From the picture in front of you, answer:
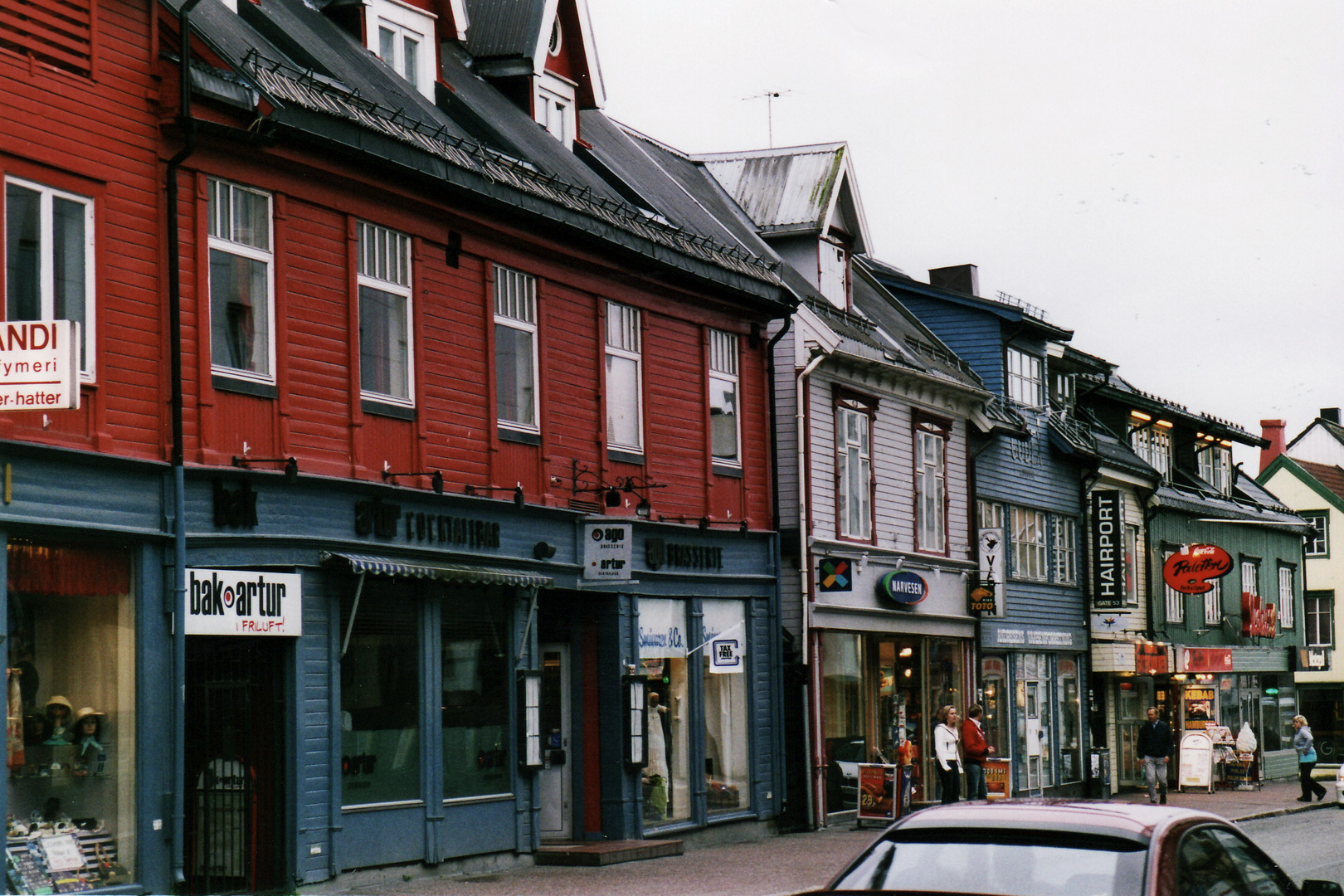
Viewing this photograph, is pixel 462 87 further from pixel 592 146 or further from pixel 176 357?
pixel 176 357

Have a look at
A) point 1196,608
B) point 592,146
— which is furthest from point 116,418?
point 1196,608

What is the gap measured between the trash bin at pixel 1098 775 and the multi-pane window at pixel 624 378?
15.9 meters

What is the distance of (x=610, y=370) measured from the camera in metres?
21.8

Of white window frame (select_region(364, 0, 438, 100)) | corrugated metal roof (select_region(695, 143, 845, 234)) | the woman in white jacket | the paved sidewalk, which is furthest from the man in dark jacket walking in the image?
white window frame (select_region(364, 0, 438, 100))

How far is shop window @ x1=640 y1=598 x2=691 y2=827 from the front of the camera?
22.3m

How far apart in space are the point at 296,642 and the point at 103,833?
2573 millimetres

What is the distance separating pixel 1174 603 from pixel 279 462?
31237 millimetres

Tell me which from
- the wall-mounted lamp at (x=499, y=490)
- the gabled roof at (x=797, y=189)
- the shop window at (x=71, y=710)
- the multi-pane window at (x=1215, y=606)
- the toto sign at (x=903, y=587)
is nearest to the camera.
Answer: the shop window at (x=71, y=710)

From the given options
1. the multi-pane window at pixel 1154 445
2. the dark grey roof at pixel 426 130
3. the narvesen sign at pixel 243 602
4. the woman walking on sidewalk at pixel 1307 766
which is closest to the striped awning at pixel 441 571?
the narvesen sign at pixel 243 602

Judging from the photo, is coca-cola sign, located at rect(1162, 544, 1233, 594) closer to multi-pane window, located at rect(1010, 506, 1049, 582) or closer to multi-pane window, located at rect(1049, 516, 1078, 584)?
multi-pane window, located at rect(1049, 516, 1078, 584)

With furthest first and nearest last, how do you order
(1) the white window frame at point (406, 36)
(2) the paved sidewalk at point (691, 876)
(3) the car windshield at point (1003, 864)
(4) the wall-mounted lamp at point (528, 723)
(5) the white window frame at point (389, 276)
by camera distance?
(1) the white window frame at point (406, 36)
(4) the wall-mounted lamp at point (528, 723)
(5) the white window frame at point (389, 276)
(2) the paved sidewalk at point (691, 876)
(3) the car windshield at point (1003, 864)

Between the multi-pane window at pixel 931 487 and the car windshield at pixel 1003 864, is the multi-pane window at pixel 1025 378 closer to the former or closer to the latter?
the multi-pane window at pixel 931 487

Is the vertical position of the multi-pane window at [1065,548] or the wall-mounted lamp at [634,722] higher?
the multi-pane window at [1065,548]

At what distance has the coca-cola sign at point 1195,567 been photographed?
3930 centimetres
